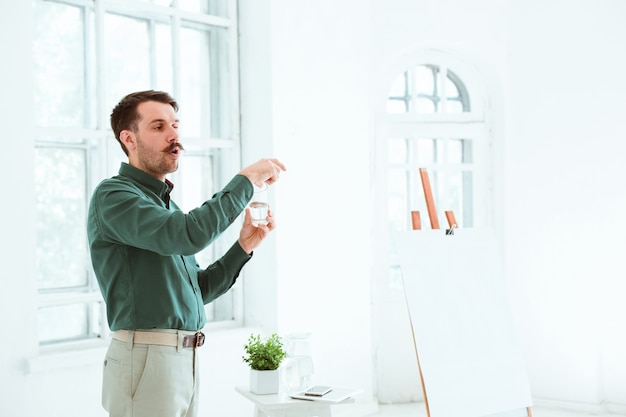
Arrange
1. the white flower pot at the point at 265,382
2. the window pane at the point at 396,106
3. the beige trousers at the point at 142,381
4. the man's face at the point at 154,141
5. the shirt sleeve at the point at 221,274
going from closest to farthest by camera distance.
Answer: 1. the beige trousers at the point at 142,381
2. the man's face at the point at 154,141
3. the shirt sleeve at the point at 221,274
4. the white flower pot at the point at 265,382
5. the window pane at the point at 396,106

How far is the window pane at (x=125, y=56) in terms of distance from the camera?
3445 millimetres

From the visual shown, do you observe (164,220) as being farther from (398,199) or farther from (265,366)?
(398,199)

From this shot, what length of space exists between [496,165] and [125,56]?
259 centimetres

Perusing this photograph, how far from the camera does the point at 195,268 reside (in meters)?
2.41

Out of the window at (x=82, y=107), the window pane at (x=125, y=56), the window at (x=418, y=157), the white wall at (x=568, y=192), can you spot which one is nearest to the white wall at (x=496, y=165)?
the white wall at (x=568, y=192)

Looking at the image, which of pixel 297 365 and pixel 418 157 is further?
pixel 418 157

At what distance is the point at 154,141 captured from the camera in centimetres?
219

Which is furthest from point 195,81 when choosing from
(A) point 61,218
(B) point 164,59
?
(A) point 61,218

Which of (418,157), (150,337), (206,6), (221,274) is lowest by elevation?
(150,337)

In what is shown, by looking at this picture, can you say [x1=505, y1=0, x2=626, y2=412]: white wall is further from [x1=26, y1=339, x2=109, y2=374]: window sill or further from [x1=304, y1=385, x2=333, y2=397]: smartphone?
[x1=26, y1=339, x2=109, y2=374]: window sill

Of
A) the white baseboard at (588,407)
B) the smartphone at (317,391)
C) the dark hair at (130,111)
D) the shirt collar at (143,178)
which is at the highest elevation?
the dark hair at (130,111)

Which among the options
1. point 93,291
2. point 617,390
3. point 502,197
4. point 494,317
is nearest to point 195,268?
point 93,291

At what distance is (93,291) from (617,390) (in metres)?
3.29

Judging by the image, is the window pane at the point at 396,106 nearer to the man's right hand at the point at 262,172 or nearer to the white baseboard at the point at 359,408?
the white baseboard at the point at 359,408
